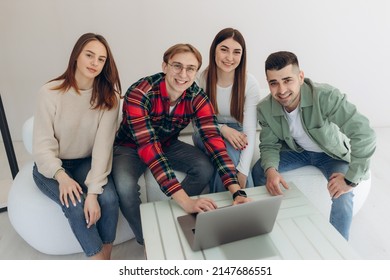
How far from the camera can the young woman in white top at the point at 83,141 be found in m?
1.44

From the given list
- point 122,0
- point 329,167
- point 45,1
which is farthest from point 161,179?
point 45,1

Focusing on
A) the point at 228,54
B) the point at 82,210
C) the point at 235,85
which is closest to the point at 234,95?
the point at 235,85

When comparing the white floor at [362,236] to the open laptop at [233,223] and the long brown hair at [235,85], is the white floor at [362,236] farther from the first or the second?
the long brown hair at [235,85]

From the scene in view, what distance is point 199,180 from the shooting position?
1656 mm

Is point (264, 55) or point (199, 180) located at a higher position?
point (264, 55)

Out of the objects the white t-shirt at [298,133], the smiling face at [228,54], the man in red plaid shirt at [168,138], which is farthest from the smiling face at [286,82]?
the man in red plaid shirt at [168,138]

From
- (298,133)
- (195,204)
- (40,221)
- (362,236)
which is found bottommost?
(362,236)

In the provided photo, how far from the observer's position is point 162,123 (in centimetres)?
167

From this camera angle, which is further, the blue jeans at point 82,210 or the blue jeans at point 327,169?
the blue jeans at point 327,169

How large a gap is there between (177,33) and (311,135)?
5.03 feet

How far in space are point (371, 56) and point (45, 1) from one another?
8.85 feet

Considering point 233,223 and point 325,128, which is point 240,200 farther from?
point 325,128

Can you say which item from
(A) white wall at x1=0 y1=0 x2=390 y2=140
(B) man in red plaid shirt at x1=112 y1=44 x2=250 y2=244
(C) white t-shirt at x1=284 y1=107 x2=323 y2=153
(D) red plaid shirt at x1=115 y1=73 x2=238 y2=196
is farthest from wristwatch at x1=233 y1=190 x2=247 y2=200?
(A) white wall at x1=0 y1=0 x2=390 y2=140

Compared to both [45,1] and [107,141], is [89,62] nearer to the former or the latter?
[107,141]
